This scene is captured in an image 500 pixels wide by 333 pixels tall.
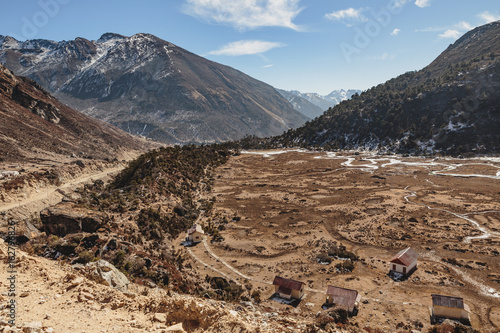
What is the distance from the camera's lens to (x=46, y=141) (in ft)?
271

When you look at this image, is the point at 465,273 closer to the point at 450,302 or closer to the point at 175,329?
the point at 450,302

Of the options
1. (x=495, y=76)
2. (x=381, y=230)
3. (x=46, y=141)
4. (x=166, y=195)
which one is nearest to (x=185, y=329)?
(x=381, y=230)

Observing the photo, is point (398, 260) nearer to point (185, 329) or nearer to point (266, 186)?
point (185, 329)

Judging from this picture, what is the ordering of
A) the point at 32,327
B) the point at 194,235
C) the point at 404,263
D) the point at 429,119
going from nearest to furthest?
the point at 32,327 → the point at 404,263 → the point at 194,235 → the point at 429,119

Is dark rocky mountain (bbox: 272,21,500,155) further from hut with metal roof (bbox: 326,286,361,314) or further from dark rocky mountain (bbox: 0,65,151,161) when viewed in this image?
hut with metal roof (bbox: 326,286,361,314)

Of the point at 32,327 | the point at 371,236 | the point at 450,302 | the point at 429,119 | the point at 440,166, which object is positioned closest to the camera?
the point at 32,327

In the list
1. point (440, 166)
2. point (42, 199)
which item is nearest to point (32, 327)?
point (42, 199)

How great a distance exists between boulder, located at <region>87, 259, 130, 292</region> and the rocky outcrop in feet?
30.1

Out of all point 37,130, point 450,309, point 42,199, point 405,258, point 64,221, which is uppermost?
point 37,130

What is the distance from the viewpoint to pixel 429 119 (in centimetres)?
11025

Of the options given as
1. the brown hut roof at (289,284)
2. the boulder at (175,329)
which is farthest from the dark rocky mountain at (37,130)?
the boulder at (175,329)

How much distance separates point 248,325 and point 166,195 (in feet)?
126

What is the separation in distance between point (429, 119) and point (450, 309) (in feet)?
356

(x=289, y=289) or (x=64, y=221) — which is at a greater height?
(x=64, y=221)
